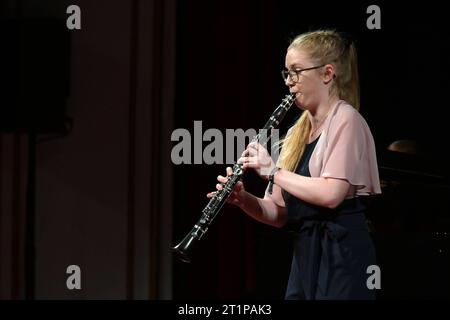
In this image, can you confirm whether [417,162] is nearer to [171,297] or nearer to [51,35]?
[171,297]

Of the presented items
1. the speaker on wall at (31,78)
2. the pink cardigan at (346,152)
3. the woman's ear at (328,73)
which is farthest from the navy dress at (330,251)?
the speaker on wall at (31,78)

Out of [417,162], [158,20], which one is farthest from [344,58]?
[158,20]

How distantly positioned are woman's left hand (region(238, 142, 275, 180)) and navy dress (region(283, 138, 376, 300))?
0.09 meters

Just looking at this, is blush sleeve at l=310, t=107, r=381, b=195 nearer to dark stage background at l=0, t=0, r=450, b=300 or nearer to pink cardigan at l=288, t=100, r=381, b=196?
pink cardigan at l=288, t=100, r=381, b=196

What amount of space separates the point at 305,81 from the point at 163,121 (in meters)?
1.75

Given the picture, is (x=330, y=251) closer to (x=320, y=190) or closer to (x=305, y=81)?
(x=320, y=190)

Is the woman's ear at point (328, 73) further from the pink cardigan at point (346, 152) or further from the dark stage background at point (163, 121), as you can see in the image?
the dark stage background at point (163, 121)

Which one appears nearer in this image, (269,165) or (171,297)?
(269,165)

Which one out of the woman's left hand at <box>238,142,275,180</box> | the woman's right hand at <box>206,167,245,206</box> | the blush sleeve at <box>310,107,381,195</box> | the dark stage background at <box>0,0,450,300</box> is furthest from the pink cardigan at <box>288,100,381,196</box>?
the dark stage background at <box>0,0,450,300</box>

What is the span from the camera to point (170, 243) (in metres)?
3.38

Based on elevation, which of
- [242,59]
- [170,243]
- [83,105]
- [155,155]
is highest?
[242,59]

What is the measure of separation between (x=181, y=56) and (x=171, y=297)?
3.91 ft

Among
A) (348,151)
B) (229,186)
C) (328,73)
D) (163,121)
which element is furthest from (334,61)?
(163,121)

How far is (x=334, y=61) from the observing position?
68.1 inches
